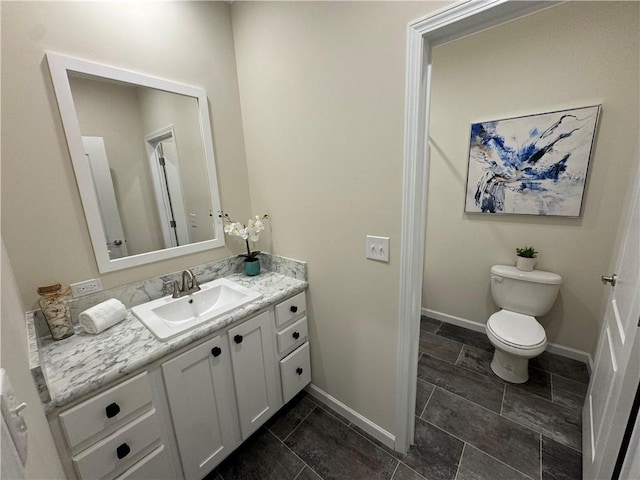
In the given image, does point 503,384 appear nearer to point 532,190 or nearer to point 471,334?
point 471,334

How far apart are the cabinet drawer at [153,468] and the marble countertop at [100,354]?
0.41 metres

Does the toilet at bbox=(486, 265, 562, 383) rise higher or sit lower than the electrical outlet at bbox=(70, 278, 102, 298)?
lower

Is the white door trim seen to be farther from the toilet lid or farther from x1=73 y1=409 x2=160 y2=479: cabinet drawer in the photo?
x1=73 y1=409 x2=160 y2=479: cabinet drawer

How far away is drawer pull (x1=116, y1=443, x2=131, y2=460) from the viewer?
97 cm

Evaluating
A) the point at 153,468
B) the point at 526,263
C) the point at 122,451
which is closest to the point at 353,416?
the point at 153,468

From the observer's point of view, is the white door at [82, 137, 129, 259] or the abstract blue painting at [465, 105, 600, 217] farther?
the abstract blue painting at [465, 105, 600, 217]

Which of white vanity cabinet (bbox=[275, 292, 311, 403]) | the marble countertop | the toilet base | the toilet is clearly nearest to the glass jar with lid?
the marble countertop

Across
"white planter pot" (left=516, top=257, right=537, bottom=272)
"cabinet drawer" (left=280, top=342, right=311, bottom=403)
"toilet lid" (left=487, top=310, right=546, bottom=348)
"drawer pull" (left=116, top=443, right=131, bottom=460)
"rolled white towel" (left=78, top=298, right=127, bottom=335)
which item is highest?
"rolled white towel" (left=78, top=298, right=127, bottom=335)

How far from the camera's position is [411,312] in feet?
4.20

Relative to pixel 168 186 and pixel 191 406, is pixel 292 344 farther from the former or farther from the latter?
pixel 168 186

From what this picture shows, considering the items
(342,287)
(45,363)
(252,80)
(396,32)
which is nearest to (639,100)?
(396,32)

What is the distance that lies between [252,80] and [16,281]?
1.56m

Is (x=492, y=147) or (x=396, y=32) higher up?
(x=396, y=32)

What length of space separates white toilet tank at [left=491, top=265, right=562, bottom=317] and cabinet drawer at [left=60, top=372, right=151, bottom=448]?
7.92 feet
